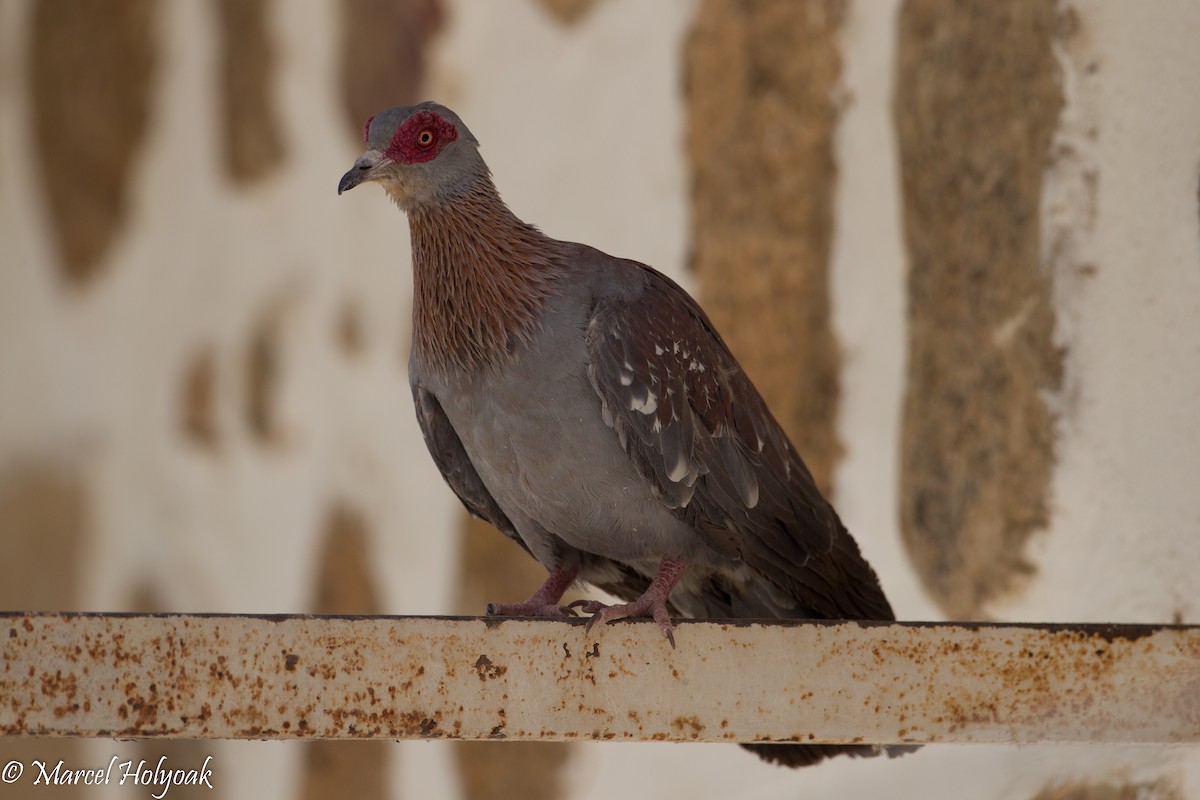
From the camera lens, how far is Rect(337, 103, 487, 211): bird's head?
2.14m

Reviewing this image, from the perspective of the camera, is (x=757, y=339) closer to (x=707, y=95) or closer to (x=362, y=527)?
(x=707, y=95)

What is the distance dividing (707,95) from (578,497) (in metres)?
1.64

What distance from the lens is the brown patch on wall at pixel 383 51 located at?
4.28 meters

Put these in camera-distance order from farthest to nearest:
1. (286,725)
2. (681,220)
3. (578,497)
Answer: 1. (681,220)
2. (578,497)
3. (286,725)

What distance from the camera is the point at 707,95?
3.41 meters

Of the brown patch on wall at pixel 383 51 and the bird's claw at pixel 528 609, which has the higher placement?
the brown patch on wall at pixel 383 51

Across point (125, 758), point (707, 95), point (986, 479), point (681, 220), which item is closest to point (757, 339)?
point (681, 220)

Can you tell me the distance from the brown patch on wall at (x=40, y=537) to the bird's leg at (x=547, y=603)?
3917mm

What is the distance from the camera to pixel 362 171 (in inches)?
82.5

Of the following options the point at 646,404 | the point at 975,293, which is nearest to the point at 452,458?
the point at 646,404

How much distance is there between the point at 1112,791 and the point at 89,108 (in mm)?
4856

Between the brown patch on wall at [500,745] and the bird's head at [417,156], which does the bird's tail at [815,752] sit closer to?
the bird's head at [417,156]

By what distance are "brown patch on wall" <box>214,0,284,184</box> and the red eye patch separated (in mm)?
3006

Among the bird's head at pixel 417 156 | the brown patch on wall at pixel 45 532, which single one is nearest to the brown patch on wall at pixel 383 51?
→ the bird's head at pixel 417 156
